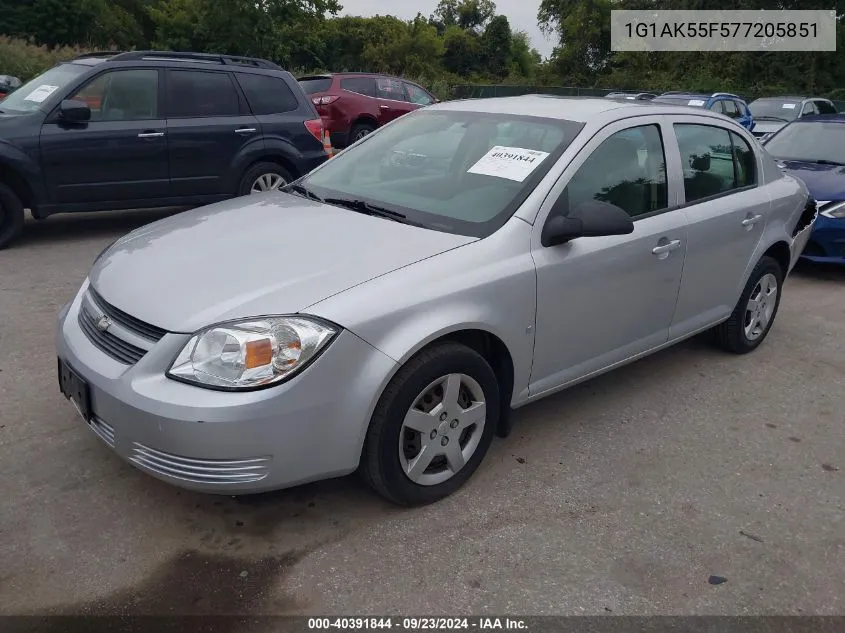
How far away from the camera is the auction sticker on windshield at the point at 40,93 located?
6.89 metres

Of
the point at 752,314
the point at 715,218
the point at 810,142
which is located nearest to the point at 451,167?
the point at 715,218

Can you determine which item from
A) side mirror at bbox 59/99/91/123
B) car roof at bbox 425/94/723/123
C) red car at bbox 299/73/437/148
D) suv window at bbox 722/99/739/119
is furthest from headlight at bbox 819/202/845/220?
suv window at bbox 722/99/739/119

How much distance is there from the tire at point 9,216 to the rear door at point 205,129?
140 cm

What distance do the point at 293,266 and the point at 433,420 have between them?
0.82 metres

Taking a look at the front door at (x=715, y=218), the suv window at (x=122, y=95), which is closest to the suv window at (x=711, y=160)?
the front door at (x=715, y=218)

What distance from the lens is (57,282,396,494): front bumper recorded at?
2492 millimetres

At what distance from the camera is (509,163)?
11.5 ft

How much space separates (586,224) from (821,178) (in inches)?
205

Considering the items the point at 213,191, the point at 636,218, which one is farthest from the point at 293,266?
the point at 213,191

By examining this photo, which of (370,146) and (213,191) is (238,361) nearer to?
(370,146)

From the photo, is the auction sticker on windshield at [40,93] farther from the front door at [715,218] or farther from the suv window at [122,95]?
the front door at [715,218]

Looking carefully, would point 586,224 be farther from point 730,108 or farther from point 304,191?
point 730,108

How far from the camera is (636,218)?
12.3 feet
